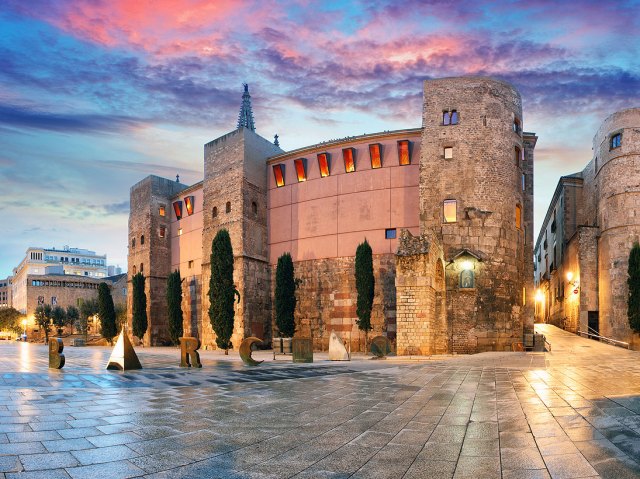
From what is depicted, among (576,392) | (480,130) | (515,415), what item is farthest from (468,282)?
(515,415)

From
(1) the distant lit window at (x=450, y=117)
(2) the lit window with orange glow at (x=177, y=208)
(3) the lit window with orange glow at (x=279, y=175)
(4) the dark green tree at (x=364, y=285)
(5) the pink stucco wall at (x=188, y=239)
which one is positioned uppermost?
(1) the distant lit window at (x=450, y=117)

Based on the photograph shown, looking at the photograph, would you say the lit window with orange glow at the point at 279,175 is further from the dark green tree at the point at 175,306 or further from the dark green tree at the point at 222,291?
the dark green tree at the point at 175,306

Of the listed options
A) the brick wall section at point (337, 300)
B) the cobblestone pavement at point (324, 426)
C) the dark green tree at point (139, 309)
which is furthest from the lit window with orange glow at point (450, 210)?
the dark green tree at point (139, 309)

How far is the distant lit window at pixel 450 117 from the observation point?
80.4 ft

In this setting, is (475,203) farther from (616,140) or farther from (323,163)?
(616,140)

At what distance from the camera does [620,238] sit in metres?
29.4

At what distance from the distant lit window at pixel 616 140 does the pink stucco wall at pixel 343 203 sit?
1306 centimetres

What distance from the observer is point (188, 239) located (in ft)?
120

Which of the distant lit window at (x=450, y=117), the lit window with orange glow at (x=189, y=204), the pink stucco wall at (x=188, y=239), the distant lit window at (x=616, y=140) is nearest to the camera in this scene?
the distant lit window at (x=450, y=117)

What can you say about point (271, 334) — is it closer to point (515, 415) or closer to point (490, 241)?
point (490, 241)

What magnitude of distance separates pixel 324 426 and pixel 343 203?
21.6 m

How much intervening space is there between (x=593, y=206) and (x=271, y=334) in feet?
76.6

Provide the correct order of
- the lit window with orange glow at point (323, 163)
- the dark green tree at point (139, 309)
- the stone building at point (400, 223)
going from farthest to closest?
the dark green tree at point (139, 309), the lit window with orange glow at point (323, 163), the stone building at point (400, 223)

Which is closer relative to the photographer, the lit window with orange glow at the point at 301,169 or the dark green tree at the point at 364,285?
the dark green tree at the point at 364,285
